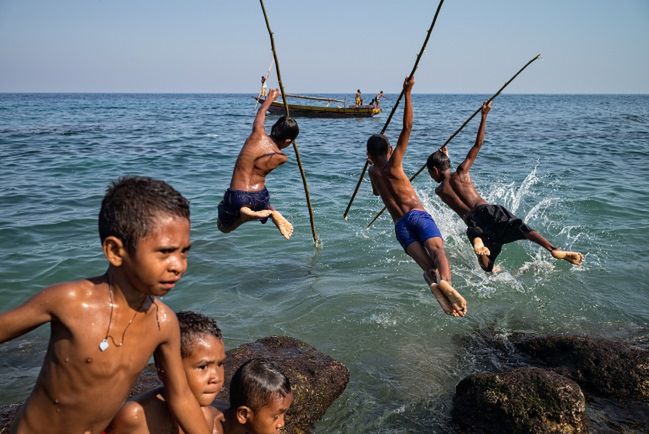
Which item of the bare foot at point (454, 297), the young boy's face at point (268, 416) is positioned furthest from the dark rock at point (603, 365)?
the young boy's face at point (268, 416)

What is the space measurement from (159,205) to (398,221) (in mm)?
3866

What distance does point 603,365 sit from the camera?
471cm

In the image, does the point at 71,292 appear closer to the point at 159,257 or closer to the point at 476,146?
the point at 159,257

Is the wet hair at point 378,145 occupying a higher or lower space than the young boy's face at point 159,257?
lower

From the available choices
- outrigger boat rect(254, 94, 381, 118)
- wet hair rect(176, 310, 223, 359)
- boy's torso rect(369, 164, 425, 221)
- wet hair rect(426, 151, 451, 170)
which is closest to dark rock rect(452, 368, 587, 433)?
boy's torso rect(369, 164, 425, 221)

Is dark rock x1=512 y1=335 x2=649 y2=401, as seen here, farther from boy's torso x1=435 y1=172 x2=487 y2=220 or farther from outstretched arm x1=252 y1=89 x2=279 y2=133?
outstretched arm x1=252 y1=89 x2=279 y2=133

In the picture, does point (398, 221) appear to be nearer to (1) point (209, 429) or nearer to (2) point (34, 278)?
(1) point (209, 429)

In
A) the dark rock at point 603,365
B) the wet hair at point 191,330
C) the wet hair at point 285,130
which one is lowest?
the dark rock at point 603,365

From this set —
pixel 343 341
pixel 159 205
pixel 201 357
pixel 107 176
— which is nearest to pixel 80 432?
pixel 201 357

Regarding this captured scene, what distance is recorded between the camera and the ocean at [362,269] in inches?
214

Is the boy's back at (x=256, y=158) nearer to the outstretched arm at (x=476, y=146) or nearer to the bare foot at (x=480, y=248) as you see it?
the outstretched arm at (x=476, y=146)

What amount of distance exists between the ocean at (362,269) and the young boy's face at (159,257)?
2.56 m

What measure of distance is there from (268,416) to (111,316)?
3.63 feet

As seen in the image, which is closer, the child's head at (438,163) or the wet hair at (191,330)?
the wet hair at (191,330)
